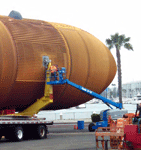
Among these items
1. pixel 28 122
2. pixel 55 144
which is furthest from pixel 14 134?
pixel 55 144

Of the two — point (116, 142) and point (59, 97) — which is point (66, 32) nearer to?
point (59, 97)

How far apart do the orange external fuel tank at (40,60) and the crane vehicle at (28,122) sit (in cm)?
39

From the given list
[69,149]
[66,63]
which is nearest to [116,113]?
[66,63]

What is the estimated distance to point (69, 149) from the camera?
16047 millimetres

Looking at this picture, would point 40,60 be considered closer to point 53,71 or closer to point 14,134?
point 53,71

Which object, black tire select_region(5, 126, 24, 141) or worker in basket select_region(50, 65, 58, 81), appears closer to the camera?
black tire select_region(5, 126, 24, 141)

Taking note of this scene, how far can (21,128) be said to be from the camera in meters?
21.4

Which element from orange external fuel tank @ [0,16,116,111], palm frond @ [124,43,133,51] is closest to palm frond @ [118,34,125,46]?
palm frond @ [124,43,133,51]

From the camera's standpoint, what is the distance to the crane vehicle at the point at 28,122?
2098 cm

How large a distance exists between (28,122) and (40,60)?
375 cm

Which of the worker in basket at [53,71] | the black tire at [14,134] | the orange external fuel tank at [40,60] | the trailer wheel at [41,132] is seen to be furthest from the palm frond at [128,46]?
the black tire at [14,134]

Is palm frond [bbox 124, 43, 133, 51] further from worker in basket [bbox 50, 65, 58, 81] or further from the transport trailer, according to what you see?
the transport trailer

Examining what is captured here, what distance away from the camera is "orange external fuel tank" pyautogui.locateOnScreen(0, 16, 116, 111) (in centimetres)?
2228

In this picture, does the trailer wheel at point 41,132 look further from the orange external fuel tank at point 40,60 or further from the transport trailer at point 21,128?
the orange external fuel tank at point 40,60
